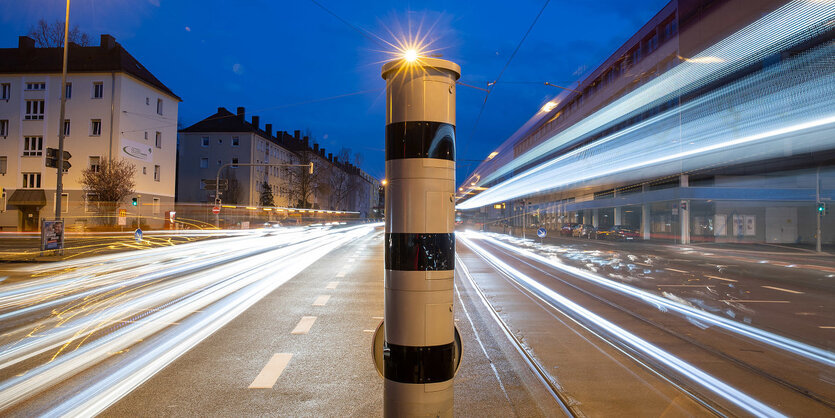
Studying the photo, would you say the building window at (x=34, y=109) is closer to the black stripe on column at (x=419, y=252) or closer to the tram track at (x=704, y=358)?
the tram track at (x=704, y=358)

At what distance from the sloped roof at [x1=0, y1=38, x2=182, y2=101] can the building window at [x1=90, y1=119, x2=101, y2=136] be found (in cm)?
422

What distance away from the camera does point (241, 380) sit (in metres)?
4.40

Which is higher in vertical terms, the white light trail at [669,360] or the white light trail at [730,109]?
the white light trail at [730,109]

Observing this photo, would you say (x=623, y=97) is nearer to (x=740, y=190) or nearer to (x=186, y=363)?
(x=740, y=190)

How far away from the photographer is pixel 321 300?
29.3ft

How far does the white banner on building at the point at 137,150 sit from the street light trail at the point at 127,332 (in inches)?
1263

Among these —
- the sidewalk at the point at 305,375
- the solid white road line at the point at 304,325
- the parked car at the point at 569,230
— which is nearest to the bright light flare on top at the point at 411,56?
the sidewalk at the point at 305,375

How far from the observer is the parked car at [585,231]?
4341 cm

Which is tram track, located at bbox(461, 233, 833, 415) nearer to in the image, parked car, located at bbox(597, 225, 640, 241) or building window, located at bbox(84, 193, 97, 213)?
parked car, located at bbox(597, 225, 640, 241)

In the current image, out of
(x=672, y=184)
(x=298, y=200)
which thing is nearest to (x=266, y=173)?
(x=298, y=200)

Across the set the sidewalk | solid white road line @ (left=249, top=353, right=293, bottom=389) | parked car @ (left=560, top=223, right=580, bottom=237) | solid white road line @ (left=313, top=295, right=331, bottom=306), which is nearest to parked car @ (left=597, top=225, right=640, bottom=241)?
parked car @ (left=560, top=223, right=580, bottom=237)

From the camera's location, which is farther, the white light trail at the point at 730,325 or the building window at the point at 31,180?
the building window at the point at 31,180

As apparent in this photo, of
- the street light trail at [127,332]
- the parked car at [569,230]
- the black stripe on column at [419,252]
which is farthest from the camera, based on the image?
the parked car at [569,230]

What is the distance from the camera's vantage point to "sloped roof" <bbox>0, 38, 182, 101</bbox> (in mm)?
39906
